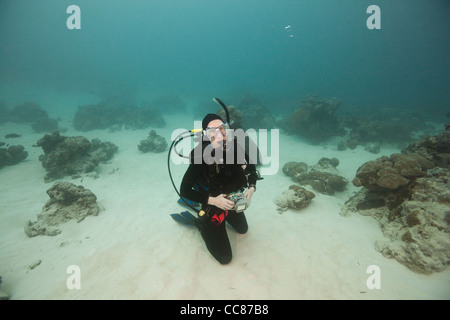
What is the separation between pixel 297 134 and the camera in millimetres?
15156

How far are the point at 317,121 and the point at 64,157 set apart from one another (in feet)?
55.4

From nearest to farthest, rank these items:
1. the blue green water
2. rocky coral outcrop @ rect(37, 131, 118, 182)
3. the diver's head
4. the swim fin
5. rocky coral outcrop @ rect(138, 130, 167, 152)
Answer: the diver's head < the swim fin < rocky coral outcrop @ rect(37, 131, 118, 182) < rocky coral outcrop @ rect(138, 130, 167, 152) < the blue green water

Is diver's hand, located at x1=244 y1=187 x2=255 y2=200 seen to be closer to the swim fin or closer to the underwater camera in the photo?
the underwater camera

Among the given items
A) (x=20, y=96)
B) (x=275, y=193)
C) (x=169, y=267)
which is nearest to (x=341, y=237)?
(x=275, y=193)

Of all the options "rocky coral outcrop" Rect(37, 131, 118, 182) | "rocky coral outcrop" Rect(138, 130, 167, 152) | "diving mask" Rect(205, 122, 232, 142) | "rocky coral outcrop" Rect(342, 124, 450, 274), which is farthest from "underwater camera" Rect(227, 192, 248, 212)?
"rocky coral outcrop" Rect(138, 130, 167, 152)

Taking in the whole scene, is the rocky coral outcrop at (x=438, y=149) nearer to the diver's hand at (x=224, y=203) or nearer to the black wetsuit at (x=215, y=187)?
the black wetsuit at (x=215, y=187)

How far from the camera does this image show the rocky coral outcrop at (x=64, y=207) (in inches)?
198

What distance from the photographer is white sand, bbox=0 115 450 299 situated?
8.92 feet

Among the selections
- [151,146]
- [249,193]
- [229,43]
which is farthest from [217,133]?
[229,43]

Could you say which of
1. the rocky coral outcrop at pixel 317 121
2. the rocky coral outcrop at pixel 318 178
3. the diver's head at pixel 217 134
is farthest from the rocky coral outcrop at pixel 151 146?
the rocky coral outcrop at pixel 317 121

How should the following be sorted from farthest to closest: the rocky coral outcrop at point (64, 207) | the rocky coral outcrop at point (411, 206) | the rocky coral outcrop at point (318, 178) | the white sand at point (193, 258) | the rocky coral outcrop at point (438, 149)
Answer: the rocky coral outcrop at point (318, 178), the rocky coral outcrop at point (438, 149), the rocky coral outcrop at point (64, 207), the rocky coral outcrop at point (411, 206), the white sand at point (193, 258)

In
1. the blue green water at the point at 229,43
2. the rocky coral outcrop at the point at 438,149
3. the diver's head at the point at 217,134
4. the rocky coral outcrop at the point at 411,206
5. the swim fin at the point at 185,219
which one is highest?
the blue green water at the point at 229,43

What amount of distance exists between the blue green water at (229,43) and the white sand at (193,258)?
215ft

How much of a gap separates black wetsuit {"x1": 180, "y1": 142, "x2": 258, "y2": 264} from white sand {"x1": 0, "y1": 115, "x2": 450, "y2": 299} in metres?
0.32
